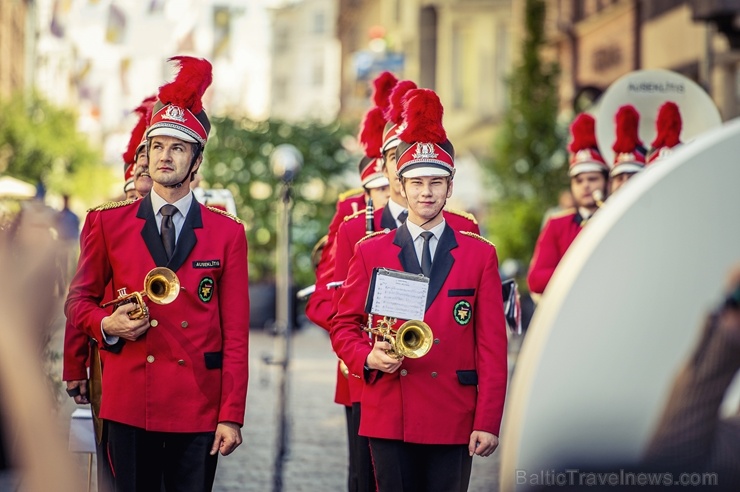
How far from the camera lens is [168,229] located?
221 inches

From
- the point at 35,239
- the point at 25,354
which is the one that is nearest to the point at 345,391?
the point at 35,239

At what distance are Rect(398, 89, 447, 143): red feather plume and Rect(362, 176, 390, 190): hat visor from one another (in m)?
1.49

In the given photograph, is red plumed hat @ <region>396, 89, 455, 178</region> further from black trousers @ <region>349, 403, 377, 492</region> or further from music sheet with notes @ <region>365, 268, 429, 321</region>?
black trousers @ <region>349, 403, 377, 492</region>

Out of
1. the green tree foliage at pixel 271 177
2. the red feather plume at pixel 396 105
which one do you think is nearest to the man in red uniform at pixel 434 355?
the red feather plume at pixel 396 105

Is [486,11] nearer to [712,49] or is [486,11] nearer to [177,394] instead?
[712,49]

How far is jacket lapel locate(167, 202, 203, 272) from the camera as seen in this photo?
18.0ft

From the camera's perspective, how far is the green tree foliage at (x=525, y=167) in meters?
22.1

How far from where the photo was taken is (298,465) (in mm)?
10422

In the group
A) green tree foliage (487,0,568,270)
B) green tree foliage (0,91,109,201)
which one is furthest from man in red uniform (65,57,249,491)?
green tree foliage (0,91,109,201)

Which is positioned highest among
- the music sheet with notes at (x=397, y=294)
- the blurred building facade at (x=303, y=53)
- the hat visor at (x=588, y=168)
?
the blurred building facade at (x=303, y=53)

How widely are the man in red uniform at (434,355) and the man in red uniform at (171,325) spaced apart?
469mm

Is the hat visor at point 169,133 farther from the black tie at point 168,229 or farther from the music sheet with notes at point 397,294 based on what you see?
the music sheet with notes at point 397,294

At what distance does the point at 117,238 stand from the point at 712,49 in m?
18.1

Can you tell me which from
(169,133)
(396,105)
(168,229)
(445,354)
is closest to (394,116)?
(396,105)
